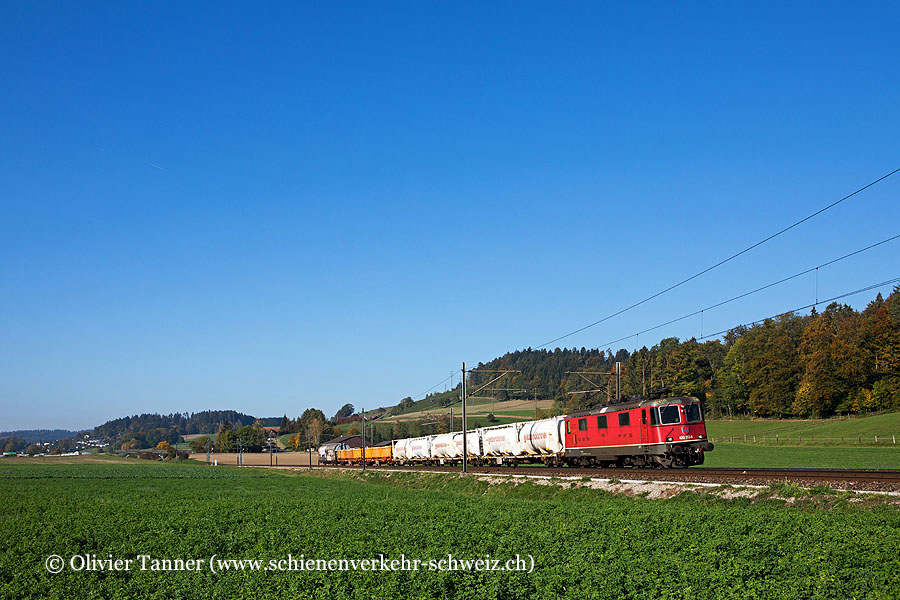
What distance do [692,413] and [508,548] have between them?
79.7 feet

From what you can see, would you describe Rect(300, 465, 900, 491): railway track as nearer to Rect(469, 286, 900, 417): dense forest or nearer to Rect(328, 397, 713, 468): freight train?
Rect(328, 397, 713, 468): freight train

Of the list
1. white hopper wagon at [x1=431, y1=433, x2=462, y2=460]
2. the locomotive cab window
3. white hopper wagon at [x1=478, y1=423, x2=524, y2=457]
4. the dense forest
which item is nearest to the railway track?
the locomotive cab window

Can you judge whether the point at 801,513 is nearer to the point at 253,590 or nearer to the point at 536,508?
the point at 536,508

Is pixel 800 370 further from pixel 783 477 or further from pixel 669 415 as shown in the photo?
pixel 783 477

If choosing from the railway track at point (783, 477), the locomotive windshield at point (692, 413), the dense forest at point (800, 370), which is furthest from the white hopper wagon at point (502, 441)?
the locomotive windshield at point (692, 413)

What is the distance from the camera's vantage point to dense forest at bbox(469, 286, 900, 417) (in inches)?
3725

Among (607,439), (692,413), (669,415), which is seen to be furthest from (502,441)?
(692,413)

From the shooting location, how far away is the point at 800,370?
10569 centimetres

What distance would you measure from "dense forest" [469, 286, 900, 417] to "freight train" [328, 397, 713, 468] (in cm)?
1569

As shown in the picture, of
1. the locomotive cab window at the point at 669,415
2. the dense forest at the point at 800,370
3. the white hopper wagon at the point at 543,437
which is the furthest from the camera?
the dense forest at the point at 800,370

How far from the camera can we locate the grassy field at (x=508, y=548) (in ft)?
43.9

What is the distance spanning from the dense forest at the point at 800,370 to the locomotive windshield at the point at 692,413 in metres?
38.7

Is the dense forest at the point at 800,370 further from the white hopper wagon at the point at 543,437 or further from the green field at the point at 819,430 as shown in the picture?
the white hopper wagon at the point at 543,437

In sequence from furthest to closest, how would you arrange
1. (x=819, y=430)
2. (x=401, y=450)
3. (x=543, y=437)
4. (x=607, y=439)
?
(x=819, y=430)
(x=401, y=450)
(x=543, y=437)
(x=607, y=439)
